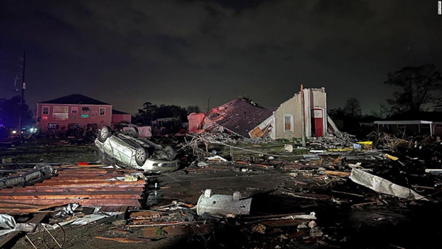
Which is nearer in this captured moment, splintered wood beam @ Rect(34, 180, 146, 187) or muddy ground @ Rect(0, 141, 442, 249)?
muddy ground @ Rect(0, 141, 442, 249)

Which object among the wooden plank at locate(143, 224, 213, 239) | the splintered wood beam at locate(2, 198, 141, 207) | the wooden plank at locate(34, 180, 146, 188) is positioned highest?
the wooden plank at locate(34, 180, 146, 188)

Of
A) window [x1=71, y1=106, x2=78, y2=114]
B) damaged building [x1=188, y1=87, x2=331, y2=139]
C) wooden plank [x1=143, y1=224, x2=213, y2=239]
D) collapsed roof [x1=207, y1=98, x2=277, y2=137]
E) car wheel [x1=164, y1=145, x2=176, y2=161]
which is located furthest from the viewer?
window [x1=71, y1=106, x2=78, y2=114]

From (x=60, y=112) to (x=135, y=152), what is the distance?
41.8 meters

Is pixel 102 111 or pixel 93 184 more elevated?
pixel 102 111

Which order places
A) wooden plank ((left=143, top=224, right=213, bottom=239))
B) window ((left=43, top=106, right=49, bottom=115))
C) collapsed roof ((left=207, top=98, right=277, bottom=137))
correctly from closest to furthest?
wooden plank ((left=143, top=224, right=213, bottom=239)), collapsed roof ((left=207, top=98, right=277, bottom=137)), window ((left=43, top=106, right=49, bottom=115))

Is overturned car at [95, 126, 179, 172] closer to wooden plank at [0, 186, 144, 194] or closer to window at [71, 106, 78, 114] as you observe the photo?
wooden plank at [0, 186, 144, 194]

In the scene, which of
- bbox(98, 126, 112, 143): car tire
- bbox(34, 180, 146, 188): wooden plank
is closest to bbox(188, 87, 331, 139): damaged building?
bbox(98, 126, 112, 143): car tire

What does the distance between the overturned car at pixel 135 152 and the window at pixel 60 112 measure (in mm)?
38960

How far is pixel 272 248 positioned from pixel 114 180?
568cm

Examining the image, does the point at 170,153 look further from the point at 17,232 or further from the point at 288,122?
the point at 288,122

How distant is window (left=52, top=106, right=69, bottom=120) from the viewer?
43344mm

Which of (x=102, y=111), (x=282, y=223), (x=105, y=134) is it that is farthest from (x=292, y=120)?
(x=102, y=111)

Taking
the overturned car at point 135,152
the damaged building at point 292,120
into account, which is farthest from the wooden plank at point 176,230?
the damaged building at point 292,120

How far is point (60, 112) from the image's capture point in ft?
143
